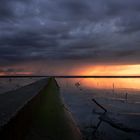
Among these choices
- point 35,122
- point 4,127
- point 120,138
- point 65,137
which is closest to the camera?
point 4,127

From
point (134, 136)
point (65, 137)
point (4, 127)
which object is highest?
point (4, 127)

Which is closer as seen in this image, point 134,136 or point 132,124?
point 134,136

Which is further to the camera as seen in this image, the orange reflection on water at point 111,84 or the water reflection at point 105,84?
the orange reflection on water at point 111,84

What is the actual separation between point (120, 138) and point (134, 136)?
0.88 m

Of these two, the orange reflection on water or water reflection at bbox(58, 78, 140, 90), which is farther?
the orange reflection on water

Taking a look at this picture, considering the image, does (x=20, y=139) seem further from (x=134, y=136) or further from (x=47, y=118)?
(x=134, y=136)

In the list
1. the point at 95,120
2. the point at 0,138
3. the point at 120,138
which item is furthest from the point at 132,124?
the point at 0,138

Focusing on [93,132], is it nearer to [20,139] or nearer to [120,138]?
[120,138]

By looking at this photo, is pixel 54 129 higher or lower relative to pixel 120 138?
higher

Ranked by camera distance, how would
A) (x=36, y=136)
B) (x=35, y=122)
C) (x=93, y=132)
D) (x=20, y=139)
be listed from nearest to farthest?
(x=20, y=139)
(x=36, y=136)
(x=35, y=122)
(x=93, y=132)

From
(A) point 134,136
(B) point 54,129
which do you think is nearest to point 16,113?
(B) point 54,129

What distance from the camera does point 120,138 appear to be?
10.6 metres

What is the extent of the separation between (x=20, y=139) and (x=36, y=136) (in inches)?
32.8

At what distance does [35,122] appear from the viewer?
14.6 feet
